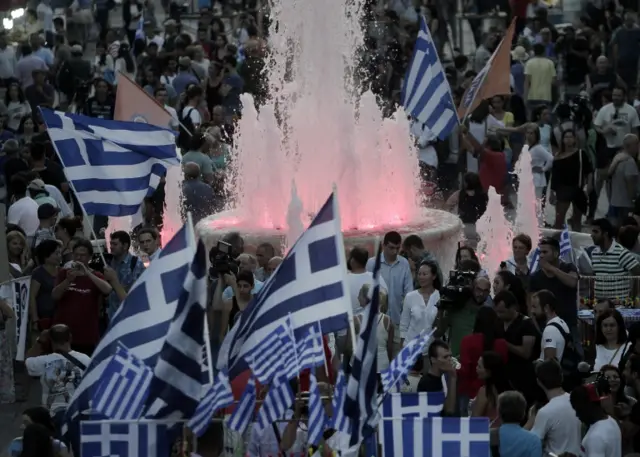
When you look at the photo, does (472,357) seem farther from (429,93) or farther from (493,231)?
(429,93)

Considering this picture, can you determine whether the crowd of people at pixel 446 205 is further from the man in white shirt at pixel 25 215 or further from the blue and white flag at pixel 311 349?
the blue and white flag at pixel 311 349

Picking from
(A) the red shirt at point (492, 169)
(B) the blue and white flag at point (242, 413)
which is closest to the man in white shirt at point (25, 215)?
(A) the red shirt at point (492, 169)

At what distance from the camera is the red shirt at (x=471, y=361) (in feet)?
42.6

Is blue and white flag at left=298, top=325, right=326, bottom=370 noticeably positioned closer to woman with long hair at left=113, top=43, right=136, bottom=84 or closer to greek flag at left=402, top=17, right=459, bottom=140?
greek flag at left=402, top=17, right=459, bottom=140

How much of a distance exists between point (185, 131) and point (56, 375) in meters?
10.7

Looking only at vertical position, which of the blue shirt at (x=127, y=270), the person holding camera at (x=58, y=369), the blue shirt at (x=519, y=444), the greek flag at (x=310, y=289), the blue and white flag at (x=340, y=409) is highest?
the greek flag at (x=310, y=289)

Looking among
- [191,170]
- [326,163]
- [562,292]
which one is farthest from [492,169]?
[562,292]

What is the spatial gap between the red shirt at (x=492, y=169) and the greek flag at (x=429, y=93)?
2.33ft

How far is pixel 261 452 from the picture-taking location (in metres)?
11.6

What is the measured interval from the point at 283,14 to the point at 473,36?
1150 centimetres

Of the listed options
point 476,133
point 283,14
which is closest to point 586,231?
point 476,133

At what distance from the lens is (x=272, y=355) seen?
10977 mm

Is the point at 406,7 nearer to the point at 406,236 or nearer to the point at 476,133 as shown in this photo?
the point at 476,133

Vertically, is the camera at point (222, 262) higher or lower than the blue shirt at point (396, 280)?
higher
